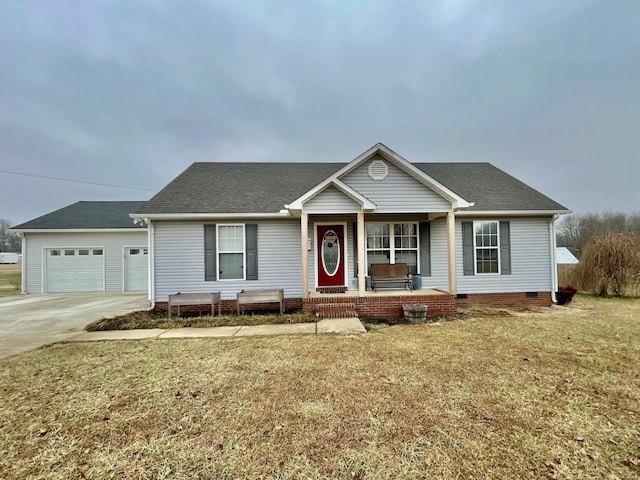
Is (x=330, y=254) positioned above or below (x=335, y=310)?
above

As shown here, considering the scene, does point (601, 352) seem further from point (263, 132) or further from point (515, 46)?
point (263, 132)

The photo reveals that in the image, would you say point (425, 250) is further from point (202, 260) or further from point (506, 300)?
point (202, 260)

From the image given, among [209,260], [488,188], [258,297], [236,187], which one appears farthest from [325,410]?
[488,188]

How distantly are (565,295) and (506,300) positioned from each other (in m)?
1.87

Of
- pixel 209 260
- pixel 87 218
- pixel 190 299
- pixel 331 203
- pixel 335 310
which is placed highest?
pixel 87 218

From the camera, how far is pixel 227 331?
6.62 m

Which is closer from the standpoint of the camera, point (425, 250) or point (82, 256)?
point (425, 250)

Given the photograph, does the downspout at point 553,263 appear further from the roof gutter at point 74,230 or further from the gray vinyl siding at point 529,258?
the roof gutter at point 74,230

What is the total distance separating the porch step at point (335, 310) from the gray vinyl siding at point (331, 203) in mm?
2558

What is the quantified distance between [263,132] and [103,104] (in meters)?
13.1

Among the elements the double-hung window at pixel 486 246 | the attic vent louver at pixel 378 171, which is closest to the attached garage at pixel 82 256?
the attic vent louver at pixel 378 171

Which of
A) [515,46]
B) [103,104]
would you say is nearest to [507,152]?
[515,46]

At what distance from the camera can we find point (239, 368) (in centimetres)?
441

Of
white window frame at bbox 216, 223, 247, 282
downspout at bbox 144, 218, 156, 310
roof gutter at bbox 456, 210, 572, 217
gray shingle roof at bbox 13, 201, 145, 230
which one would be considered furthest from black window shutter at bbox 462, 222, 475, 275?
gray shingle roof at bbox 13, 201, 145, 230
